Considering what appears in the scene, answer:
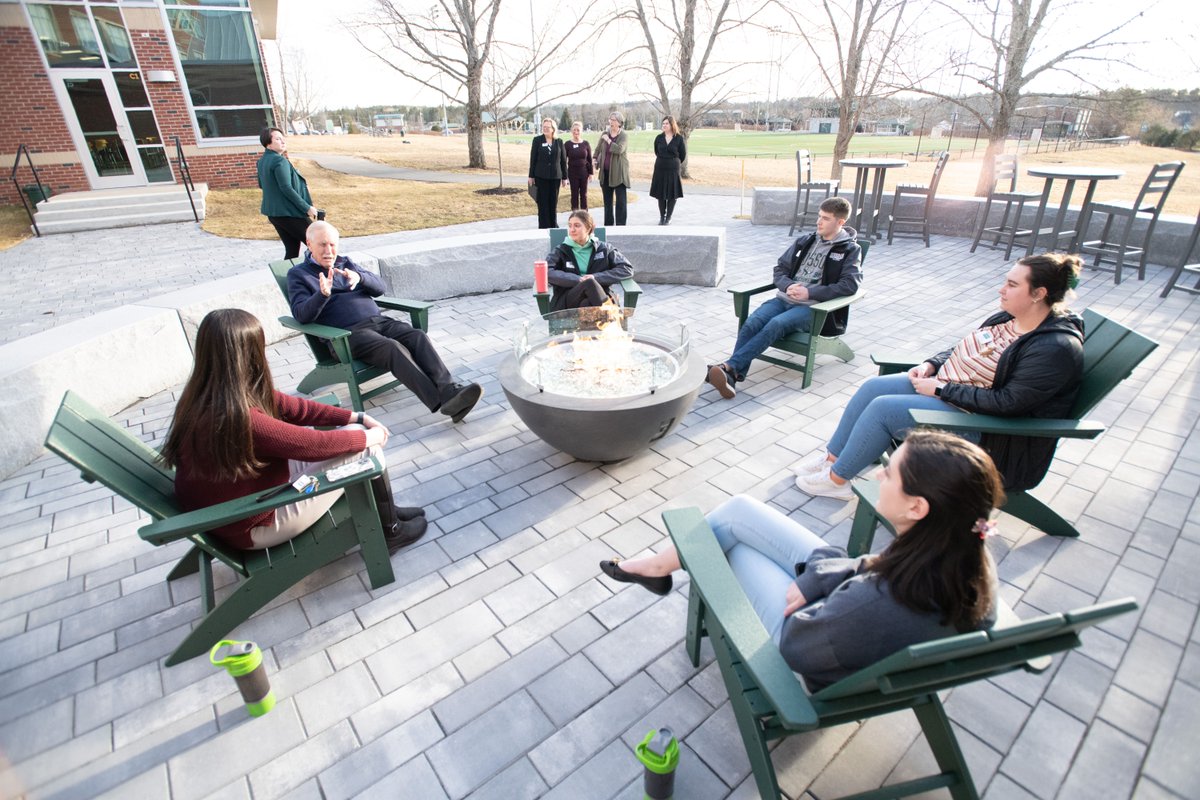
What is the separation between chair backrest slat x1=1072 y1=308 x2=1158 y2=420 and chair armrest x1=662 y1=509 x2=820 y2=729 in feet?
6.57

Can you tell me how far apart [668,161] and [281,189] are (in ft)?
18.7

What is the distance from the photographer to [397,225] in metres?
10.7

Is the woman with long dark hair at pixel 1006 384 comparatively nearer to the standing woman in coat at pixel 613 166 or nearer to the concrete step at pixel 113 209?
the standing woman in coat at pixel 613 166

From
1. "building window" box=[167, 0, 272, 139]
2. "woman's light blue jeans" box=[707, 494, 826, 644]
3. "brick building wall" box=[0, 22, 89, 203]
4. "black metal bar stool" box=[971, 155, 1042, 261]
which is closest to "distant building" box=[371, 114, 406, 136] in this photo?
"building window" box=[167, 0, 272, 139]

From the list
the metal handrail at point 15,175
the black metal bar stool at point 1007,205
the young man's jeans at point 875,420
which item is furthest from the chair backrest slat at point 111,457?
the metal handrail at point 15,175

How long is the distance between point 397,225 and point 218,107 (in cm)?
668

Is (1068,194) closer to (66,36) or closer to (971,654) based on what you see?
(971,654)

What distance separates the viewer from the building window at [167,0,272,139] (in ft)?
42.3

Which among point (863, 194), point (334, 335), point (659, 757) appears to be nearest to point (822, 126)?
point (863, 194)

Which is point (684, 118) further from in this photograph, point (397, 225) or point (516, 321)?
point (516, 321)

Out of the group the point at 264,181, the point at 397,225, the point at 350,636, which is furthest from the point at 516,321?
the point at 397,225

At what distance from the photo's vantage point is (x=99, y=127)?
12234 millimetres

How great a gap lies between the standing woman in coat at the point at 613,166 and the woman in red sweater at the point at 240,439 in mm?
7394

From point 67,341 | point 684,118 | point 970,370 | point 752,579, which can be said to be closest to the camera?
point 752,579
